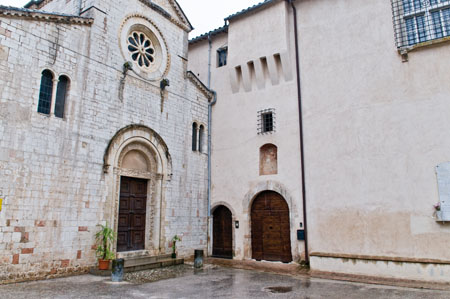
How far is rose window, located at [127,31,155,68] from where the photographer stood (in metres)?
12.1

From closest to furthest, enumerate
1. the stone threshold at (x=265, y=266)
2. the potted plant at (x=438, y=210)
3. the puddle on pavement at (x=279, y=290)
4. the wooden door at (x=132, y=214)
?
1. the puddle on pavement at (x=279, y=290)
2. the potted plant at (x=438, y=210)
3. the stone threshold at (x=265, y=266)
4. the wooden door at (x=132, y=214)

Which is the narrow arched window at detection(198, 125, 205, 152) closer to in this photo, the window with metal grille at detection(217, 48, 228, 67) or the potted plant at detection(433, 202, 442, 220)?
the window with metal grille at detection(217, 48, 228, 67)

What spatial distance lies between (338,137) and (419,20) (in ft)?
14.8

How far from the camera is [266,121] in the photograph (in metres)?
13.3

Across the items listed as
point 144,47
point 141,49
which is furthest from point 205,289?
point 144,47

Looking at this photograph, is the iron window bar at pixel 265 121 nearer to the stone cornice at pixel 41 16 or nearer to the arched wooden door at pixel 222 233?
the arched wooden door at pixel 222 233

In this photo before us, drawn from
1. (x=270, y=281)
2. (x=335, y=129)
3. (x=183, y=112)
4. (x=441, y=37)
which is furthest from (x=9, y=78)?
(x=441, y=37)

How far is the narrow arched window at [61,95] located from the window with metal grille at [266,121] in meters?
6.91

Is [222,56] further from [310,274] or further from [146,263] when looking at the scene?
[310,274]

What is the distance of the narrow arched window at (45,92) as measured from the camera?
921 cm

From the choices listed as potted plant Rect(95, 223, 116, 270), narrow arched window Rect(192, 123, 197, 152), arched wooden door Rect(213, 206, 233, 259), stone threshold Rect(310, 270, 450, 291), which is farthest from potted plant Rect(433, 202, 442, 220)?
potted plant Rect(95, 223, 116, 270)

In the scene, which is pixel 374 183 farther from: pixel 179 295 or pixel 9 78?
pixel 9 78

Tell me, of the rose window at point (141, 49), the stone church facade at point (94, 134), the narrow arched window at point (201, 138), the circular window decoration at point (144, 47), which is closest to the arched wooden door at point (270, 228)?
the stone church facade at point (94, 134)

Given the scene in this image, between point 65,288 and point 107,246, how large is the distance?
220 centimetres
